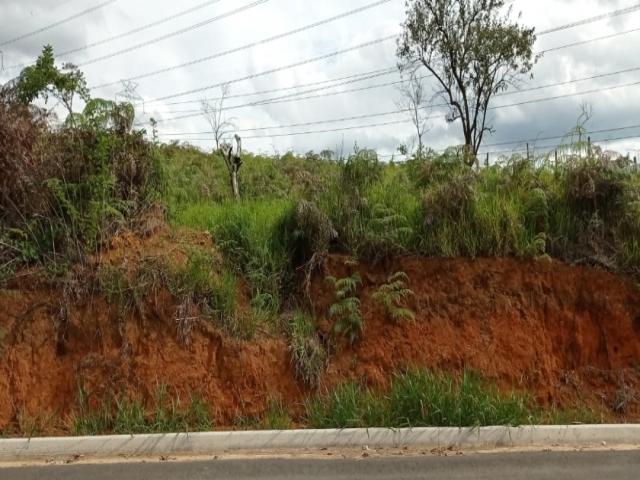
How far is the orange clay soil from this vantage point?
7367 millimetres

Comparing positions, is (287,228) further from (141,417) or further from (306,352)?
(141,417)

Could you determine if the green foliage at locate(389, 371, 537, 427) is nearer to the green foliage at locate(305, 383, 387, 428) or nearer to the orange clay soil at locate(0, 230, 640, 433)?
Answer: the green foliage at locate(305, 383, 387, 428)

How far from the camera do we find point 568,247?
8391 mm

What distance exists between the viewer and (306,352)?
24.8ft

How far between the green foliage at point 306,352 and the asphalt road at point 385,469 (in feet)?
4.93

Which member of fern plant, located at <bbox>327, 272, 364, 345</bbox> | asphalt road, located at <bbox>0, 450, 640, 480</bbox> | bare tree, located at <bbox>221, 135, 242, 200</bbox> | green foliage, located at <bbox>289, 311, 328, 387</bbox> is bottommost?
asphalt road, located at <bbox>0, 450, 640, 480</bbox>

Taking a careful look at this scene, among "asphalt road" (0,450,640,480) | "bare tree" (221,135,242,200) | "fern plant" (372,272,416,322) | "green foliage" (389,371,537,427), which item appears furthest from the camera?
"bare tree" (221,135,242,200)

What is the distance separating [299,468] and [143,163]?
531 cm

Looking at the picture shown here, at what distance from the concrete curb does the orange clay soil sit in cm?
71

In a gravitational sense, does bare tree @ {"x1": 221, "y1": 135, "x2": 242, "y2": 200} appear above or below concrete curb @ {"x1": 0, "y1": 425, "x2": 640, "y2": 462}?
above

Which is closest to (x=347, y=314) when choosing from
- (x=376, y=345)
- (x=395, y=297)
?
(x=376, y=345)

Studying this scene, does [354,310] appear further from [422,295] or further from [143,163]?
[143,163]

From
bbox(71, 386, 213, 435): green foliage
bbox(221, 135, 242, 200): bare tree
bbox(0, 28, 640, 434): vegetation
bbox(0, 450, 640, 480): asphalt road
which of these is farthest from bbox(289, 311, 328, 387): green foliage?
bbox(221, 135, 242, 200): bare tree

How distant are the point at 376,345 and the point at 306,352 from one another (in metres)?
0.85
